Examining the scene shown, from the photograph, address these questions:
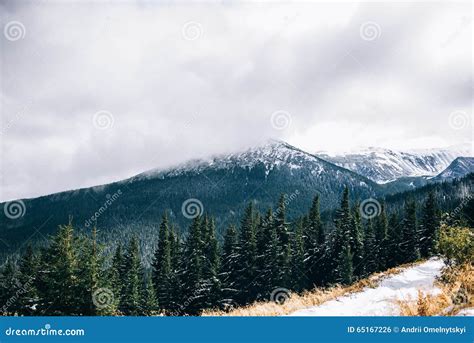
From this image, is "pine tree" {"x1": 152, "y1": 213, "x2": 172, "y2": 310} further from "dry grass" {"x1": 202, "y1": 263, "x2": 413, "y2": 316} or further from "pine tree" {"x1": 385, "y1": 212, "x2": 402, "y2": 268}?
"dry grass" {"x1": 202, "y1": 263, "x2": 413, "y2": 316}

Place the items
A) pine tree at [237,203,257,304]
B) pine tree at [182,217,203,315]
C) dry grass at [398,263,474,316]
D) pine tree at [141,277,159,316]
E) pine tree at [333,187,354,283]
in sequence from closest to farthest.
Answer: dry grass at [398,263,474,316] < pine tree at [182,217,203,315] < pine tree at [141,277,159,316] < pine tree at [237,203,257,304] < pine tree at [333,187,354,283]

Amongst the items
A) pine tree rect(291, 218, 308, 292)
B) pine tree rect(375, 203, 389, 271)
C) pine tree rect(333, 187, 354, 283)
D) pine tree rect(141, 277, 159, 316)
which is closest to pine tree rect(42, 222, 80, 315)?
pine tree rect(141, 277, 159, 316)

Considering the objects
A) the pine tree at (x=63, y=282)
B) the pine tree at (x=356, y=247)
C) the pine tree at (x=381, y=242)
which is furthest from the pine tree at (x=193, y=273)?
the pine tree at (x=381, y=242)

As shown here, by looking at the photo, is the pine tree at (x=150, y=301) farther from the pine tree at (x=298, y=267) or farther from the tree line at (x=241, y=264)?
the pine tree at (x=298, y=267)

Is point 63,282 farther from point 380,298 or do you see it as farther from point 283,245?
point 283,245

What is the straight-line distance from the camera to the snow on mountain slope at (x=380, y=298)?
44.3 ft

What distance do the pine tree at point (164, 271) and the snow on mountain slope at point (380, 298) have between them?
Answer: 47.2 m

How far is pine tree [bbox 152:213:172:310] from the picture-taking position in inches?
2449

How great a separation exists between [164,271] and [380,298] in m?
Answer: 53.4

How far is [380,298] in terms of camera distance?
15234mm

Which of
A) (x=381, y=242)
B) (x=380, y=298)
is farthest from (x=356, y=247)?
(x=380, y=298)

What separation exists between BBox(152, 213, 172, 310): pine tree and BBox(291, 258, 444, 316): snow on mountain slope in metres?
47.2

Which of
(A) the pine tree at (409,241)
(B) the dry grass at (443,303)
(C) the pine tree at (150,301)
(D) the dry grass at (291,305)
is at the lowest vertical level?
(B) the dry grass at (443,303)
